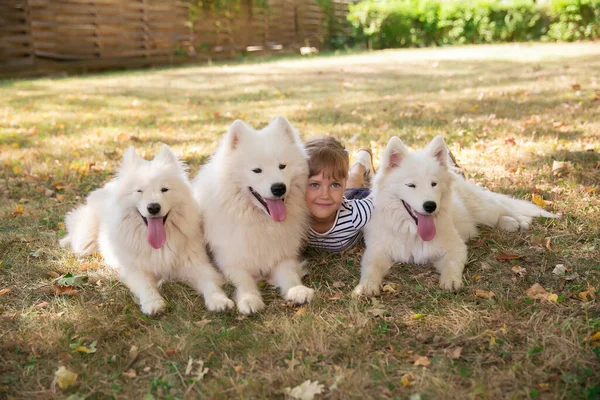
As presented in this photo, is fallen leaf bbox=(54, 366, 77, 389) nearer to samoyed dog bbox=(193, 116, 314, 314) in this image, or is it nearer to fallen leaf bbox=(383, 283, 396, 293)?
samoyed dog bbox=(193, 116, 314, 314)

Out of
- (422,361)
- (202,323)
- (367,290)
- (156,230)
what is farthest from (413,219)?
(156,230)

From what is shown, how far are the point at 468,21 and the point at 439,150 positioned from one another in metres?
20.7

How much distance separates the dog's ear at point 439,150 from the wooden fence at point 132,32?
12.9 metres

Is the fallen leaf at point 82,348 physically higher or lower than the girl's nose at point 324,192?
lower

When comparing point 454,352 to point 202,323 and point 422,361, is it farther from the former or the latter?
point 202,323

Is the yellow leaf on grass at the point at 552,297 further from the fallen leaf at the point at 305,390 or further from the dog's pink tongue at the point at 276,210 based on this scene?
the dog's pink tongue at the point at 276,210

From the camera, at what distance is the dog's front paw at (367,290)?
317 cm

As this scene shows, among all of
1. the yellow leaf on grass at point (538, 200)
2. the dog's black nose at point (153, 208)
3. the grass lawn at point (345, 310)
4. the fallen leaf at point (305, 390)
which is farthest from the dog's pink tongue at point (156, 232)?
the yellow leaf on grass at point (538, 200)

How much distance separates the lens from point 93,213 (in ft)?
12.9

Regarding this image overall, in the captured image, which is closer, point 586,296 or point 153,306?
point 586,296

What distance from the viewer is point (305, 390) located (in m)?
2.28

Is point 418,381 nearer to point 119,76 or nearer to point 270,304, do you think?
point 270,304

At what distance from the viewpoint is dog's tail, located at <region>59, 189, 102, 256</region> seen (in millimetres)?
3879

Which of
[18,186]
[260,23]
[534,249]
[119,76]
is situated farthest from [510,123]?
[260,23]
